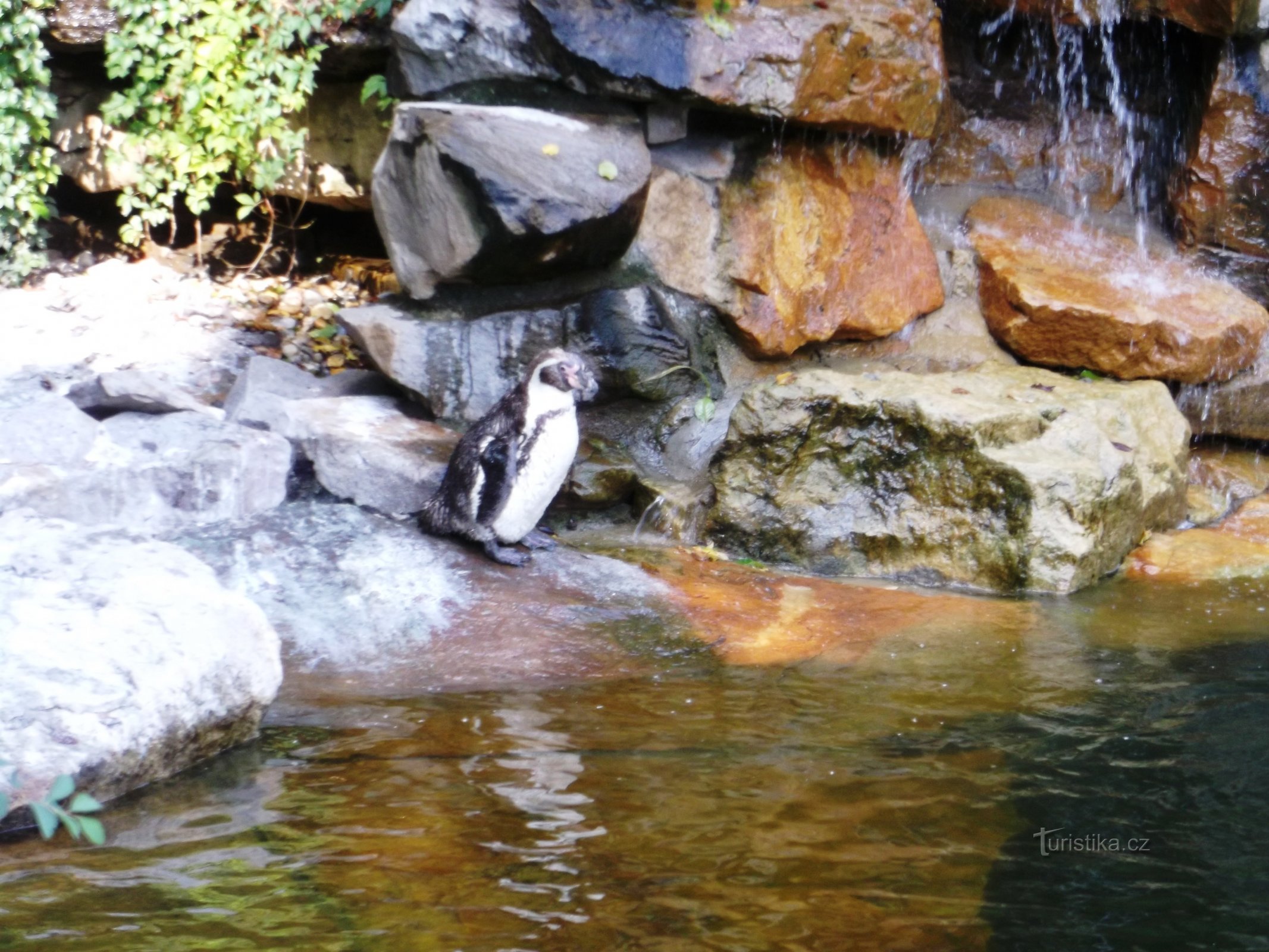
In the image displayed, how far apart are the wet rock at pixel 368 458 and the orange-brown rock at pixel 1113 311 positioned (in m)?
3.02

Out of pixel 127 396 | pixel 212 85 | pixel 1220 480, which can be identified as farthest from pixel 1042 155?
pixel 127 396

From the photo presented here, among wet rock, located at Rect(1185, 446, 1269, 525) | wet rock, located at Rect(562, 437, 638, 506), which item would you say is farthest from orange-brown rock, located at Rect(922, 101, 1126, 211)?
wet rock, located at Rect(562, 437, 638, 506)

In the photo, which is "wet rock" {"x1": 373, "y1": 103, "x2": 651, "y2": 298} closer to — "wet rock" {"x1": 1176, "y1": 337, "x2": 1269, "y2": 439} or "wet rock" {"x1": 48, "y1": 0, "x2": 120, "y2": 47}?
"wet rock" {"x1": 48, "y1": 0, "x2": 120, "y2": 47}

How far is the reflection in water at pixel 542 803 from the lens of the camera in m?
2.78

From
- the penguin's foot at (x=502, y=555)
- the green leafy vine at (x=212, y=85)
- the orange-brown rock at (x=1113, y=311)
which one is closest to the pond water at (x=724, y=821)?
the penguin's foot at (x=502, y=555)

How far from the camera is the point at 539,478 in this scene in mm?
5180

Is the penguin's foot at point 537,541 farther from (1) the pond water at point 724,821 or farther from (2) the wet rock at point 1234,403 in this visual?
(2) the wet rock at point 1234,403

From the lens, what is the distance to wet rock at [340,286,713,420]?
5887mm

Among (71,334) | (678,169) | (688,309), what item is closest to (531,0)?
(678,169)

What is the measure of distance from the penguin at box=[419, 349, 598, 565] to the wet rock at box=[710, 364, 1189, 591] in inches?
32.4

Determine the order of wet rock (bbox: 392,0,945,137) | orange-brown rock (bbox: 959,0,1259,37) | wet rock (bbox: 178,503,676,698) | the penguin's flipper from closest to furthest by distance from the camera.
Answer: wet rock (bbox: 178,503,676,698)
the penguin's flipper
wet rock (bbox: 392,0,945,137)
orange-brown rock (bbox: 959,0,1259,37)

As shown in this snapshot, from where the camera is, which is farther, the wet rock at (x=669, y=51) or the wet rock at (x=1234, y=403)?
the wet rock at (x=1234, y=403)

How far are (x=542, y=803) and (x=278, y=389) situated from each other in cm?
329

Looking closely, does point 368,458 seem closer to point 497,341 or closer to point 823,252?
point 497,341
